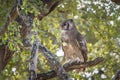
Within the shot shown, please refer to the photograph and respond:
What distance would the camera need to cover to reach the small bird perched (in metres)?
4.47

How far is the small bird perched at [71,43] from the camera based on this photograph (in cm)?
447

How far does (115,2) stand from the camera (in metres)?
4.02

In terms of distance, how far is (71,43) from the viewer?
454 centimetres

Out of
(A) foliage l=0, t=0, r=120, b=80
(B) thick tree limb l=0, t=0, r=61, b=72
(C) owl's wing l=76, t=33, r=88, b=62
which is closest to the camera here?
(B) thick tree limb l=0, t=0, r=61, b=72

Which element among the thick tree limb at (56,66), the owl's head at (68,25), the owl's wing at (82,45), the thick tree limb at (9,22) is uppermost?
the thick tree limb at (56,66)

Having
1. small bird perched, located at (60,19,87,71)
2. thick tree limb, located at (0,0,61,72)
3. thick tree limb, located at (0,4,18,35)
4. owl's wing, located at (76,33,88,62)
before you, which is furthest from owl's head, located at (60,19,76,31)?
thick tree limb, located at (0,4,18,35)

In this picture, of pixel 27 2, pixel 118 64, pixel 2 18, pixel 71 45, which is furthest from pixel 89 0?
pixel 27 2

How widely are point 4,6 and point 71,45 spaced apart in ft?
3.56

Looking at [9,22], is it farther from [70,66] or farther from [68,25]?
[68,25]

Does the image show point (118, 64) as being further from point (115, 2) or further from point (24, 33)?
point (24, 33)

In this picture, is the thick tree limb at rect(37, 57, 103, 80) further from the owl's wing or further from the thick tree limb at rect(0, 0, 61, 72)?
the owl's wing

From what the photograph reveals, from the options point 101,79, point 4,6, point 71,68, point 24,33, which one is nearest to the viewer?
point 71,68

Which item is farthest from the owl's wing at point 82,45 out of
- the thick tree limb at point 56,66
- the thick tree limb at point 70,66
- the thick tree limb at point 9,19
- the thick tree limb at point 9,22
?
the thick tree limb at point 56,66

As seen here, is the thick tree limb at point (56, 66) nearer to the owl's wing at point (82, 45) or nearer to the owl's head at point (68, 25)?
the owl's wing at point (82, 45)
